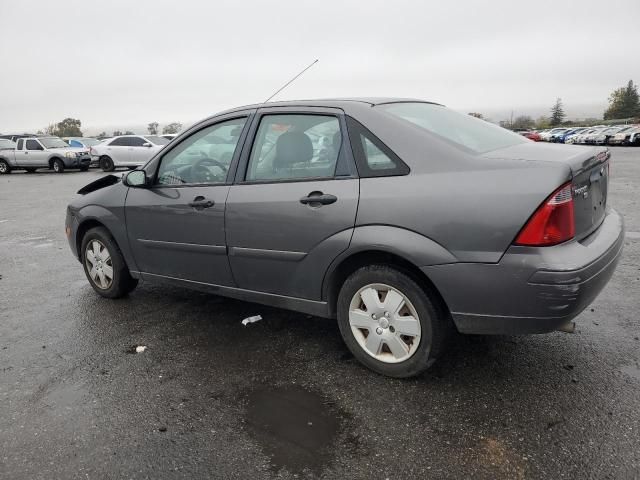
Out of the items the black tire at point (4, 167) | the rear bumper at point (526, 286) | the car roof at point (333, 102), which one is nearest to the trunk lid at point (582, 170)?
the rear bumper at point (526, 286)

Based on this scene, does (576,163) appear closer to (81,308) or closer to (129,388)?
(129,388)

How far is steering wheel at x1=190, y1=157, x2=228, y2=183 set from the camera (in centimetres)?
376

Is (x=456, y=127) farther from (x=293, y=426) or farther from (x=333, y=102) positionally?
(x=293, y=426)

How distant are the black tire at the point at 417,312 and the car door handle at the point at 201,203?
3.88 feet

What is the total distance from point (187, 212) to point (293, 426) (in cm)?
184

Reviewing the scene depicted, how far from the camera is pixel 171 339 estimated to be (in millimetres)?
3805

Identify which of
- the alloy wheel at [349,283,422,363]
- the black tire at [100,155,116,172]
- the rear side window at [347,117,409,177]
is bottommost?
the alloy wheel at [349,283,422,363]

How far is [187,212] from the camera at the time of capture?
3756 mm

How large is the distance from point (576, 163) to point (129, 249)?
3479mm

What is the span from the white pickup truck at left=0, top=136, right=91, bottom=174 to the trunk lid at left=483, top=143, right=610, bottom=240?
23.9m

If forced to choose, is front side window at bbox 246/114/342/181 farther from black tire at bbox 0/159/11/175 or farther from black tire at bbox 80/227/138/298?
black tire at bbox 0/159/11/175

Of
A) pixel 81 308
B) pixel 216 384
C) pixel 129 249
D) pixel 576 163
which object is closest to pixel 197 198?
pixel 129 249

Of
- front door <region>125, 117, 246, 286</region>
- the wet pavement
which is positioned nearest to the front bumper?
the wet pavement

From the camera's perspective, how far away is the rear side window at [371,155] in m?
2.89
